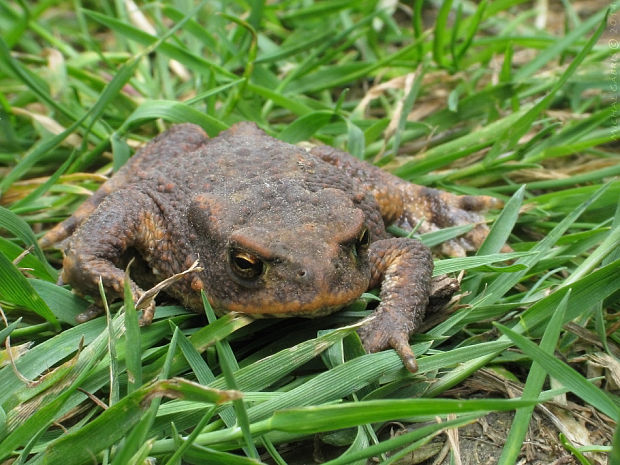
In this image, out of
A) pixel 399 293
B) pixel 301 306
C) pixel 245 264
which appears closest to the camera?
pixel 301 306

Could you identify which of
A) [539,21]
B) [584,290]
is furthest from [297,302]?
[539,21]

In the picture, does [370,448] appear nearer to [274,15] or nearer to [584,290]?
[584,290]

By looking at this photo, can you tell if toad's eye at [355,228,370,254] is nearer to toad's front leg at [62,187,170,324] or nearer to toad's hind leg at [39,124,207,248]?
toad's front leg at [62,187,170,324]

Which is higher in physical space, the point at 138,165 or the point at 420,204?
the point at 138,165

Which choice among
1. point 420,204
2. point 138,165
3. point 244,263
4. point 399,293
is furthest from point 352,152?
point 244,263

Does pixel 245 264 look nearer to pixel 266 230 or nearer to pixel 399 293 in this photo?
pixel 266 230

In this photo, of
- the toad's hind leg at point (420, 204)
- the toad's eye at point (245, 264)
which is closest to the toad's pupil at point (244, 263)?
the toad's eye at point (245, 264)

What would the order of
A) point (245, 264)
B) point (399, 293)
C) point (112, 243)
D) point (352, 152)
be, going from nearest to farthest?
point (245, 264), point (399, 293), point (112, 243), point (352, 152)
